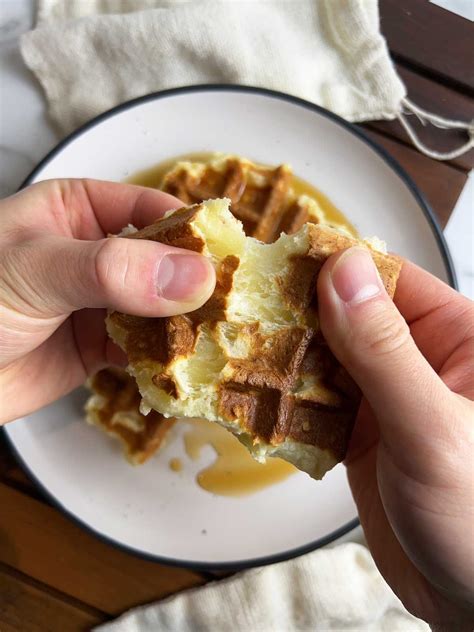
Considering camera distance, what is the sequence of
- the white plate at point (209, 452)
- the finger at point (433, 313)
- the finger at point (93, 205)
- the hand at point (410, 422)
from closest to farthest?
the hand at point (410, 422) < the finger at point (433, 313) < the finger at point (93, 205) < the white plate at point (209, 452)

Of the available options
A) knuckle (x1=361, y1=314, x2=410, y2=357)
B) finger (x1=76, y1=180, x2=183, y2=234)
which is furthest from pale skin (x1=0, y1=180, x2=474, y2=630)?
finger (x1=76, y1=180, x2=183, y2=234)

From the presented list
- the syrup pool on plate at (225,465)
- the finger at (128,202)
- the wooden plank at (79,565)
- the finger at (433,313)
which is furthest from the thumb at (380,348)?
the wooden plank at (79,565)

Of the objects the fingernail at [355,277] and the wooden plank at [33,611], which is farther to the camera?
the wooden plank at [33,611]

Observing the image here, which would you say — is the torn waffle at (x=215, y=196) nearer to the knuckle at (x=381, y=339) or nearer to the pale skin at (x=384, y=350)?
the pale skin at (x=384, y=350)

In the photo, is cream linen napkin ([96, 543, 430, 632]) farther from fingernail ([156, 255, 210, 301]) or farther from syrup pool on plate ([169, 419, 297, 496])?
fingernail ([156, 255, 210, 301])

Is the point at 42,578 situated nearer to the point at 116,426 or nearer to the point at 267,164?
the point at 116,426

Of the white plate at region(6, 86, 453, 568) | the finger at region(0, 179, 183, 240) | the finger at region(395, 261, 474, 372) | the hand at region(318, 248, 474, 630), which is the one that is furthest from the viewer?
the white plate at region(6, 86, 453, 568)
